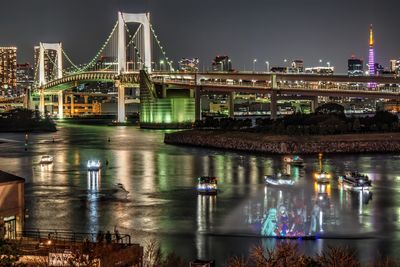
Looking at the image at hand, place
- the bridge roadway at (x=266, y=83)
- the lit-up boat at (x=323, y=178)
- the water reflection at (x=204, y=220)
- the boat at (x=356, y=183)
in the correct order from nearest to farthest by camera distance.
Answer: the water reflection at (x=204, y=220) → the boat at (x=356, y=183) → the lit-up boat at (x=323, y=178) → the bridge roadway at (x=266, y=83)

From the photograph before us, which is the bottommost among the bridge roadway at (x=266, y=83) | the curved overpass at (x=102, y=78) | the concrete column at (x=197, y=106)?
the concrete column at (x=197, y=106)

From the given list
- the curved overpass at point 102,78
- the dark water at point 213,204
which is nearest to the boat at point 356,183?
the dark water at point 213,204

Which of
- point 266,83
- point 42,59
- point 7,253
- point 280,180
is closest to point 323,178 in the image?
point 280,180

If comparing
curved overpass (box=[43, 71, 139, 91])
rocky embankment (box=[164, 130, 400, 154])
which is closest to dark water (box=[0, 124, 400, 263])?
rocky embankment (box=[164, 130, 400, 154])

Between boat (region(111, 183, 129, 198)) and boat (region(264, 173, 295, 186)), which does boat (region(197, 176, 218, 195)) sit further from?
boat (region(264, 173, 295, 186))

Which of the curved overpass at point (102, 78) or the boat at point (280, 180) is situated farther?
the curved overpass at point (102, 78)

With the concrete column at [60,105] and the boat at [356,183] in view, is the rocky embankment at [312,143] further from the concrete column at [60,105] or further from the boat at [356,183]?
the concrete column at [60,105]
